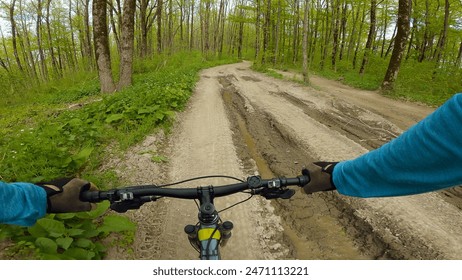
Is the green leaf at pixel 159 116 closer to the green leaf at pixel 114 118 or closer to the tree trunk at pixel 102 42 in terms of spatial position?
the green leaf at pixel 114 118

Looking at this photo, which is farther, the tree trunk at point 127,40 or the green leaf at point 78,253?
the tree trunk at point 127,40

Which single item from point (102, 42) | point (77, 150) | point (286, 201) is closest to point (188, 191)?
point (286, 201)

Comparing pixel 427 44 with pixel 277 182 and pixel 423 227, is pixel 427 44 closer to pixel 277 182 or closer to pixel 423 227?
pixel 423 227

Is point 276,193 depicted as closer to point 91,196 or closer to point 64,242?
point 91,196

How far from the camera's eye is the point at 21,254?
9.42 ft

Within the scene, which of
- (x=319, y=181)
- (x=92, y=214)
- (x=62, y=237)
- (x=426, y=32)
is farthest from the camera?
(x=426, y=32)

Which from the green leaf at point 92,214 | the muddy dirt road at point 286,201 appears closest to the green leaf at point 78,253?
the muddy dirt road at point 286,201

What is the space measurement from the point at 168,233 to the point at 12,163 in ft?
10.9

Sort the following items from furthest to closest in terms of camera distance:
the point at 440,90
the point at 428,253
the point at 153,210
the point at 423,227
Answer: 1. the point at 440,90
2. the point at 153,210
3. the point at 423,227
4. the point at 428,253

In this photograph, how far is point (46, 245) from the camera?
2816 mm

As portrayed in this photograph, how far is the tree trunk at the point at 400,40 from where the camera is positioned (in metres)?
13.0

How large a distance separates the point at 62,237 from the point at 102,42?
10.2 m

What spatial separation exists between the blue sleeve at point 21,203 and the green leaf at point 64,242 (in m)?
1.21

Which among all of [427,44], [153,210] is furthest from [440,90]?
[427,44]
